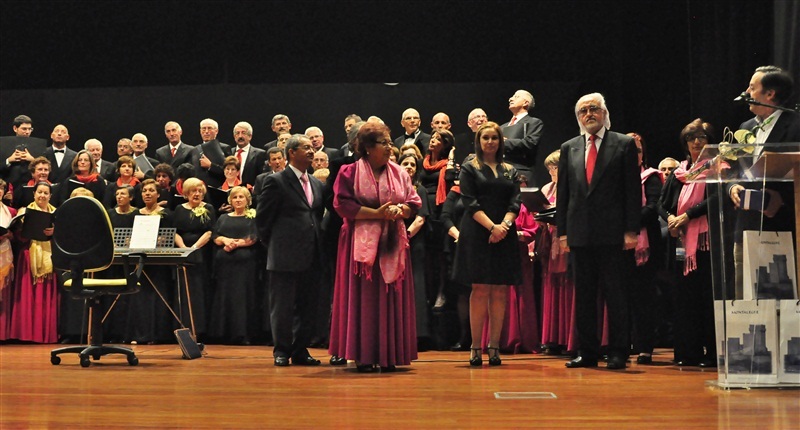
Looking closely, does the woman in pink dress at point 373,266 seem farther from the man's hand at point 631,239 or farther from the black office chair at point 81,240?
the black office chair at point 81,240

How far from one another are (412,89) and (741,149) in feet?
20.7

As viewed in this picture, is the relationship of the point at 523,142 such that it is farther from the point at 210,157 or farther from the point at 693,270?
the point at 210,157

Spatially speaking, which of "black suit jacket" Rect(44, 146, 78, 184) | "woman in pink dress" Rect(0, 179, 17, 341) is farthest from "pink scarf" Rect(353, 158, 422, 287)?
"black suit jacket" Rect(44, 146, 78, 184)

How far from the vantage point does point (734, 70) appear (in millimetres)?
7492

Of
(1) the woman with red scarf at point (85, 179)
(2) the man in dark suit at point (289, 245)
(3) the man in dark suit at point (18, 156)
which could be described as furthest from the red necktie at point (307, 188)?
(3) the man in dark suit at point (18, 156)

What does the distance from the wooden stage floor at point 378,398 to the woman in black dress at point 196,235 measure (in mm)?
2023

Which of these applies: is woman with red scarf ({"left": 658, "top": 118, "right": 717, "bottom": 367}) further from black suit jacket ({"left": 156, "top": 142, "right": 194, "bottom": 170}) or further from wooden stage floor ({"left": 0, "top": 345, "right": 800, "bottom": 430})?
black suit jacket ({"left": 156, "top": 142, "right": 194, "bottom": 170})

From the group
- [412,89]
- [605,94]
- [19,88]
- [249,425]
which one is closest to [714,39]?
[605,94]

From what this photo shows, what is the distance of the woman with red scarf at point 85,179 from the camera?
8.42 m

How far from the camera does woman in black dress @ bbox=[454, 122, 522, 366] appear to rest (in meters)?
5.86

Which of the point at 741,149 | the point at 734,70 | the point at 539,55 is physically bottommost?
the point at 741,149

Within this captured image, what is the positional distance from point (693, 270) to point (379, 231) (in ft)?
6.07

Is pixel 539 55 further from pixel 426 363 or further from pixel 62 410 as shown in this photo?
pixel 62 410

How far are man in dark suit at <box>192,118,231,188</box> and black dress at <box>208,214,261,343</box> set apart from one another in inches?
39.4
